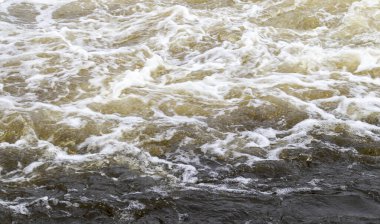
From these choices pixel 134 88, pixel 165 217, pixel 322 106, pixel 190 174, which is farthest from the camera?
pixel 134 88

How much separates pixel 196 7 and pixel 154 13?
3.01ft

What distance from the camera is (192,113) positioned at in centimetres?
596

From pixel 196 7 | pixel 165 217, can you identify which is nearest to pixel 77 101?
pixel 165 217

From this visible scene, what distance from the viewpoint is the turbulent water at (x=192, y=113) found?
429 centimetres

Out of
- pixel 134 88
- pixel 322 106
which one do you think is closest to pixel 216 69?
pixel 134 88

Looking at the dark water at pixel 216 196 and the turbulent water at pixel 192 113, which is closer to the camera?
the dark water at pixel 216 196

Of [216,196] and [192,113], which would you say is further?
[192,113]

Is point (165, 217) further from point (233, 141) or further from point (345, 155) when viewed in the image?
point (345, 155)

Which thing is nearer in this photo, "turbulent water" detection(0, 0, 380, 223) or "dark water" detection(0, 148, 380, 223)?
"dark water" detection(0, 148, 380, 223)

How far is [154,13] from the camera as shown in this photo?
9.47 metres

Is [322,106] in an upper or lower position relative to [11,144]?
upper

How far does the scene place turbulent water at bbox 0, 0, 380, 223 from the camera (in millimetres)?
4289

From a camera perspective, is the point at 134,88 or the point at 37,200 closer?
the point at 37,200

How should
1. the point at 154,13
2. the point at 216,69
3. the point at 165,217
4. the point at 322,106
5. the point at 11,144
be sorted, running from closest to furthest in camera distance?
the point at 165,217
the point at 11,144
the point at 322,106
the point at 216,69
the point at 154,13
